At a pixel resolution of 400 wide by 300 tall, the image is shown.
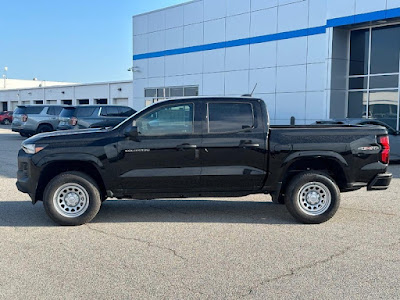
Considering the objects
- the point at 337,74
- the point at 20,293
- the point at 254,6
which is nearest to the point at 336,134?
the point at 20,293

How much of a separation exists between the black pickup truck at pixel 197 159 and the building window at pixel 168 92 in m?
20.4

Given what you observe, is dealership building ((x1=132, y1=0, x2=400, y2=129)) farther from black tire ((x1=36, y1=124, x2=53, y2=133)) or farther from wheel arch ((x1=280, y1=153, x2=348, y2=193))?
wheel arch ((x1=280, y1=153, x2=348, y2=193))

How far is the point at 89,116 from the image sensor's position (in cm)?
1988

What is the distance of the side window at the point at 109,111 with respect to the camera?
20.0 metres

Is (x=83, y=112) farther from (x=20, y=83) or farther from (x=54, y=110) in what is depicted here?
(x=20, y=83)

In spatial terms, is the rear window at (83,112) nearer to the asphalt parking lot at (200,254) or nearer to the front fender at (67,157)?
the asphalt parking lot at (200,254)

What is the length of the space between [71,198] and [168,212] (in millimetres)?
1652

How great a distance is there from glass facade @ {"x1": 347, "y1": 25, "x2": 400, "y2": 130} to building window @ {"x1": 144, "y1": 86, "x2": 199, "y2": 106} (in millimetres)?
10162

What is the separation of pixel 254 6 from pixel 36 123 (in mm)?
12808

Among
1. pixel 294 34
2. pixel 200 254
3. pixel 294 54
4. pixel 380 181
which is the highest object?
pixel 294 34

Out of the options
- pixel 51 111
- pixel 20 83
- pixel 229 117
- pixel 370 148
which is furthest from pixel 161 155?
pixel 20 83

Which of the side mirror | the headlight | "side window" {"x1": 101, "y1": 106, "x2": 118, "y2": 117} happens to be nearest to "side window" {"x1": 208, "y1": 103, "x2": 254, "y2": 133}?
the side mirror

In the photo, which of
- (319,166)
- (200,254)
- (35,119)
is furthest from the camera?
(35,119)

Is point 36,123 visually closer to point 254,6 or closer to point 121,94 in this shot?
point 254,6
